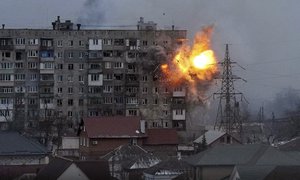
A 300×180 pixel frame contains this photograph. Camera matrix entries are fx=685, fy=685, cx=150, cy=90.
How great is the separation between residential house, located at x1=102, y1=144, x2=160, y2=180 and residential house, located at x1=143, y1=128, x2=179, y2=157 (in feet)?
24.2

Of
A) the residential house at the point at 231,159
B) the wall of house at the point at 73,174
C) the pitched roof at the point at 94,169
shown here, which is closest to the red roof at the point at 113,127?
the pitched roof at the point at 94,169

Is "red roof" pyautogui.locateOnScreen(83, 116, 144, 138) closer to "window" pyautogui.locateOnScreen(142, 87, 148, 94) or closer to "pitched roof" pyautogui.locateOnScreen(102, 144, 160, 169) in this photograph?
"pitched roof" pyautogui.locateOnScreen(102, 144, 160, 169)

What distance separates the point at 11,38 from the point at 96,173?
41.1 meters

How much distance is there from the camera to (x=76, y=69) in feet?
277

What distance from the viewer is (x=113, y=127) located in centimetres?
6450

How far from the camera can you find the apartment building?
83.4 m

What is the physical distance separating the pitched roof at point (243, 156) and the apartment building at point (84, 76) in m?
37.0

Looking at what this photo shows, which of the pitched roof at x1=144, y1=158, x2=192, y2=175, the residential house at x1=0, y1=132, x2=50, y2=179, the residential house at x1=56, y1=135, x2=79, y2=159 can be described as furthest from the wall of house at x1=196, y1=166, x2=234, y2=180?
the residential house at x1=56, y1=135, x2=79, y2=159

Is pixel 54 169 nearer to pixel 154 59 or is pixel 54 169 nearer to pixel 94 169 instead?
pixel 94 169

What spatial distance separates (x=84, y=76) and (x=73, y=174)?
4028cm

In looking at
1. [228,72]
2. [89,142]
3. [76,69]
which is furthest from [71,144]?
[228,72]

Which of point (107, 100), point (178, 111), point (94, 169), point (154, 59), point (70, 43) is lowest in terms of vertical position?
point (94, 169)

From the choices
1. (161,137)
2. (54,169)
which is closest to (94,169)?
(54,169)

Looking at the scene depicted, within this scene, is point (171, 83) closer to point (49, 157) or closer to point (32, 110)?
point (32, 110)
